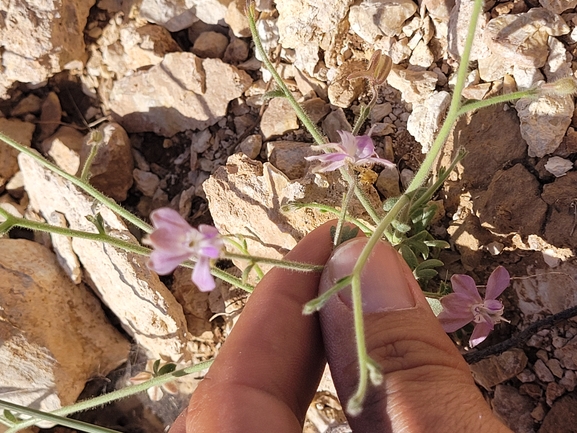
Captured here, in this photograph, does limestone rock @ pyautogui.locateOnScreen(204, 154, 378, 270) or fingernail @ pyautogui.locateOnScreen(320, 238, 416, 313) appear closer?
fingernail @ pyautogui.locateOnScreen(320, 238, 416, 313)

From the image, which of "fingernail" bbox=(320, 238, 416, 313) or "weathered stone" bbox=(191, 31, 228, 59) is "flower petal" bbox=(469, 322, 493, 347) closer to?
"fingernail" bbox=(320, 238, 416, 313)

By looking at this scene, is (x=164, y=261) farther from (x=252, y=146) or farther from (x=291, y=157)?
(x=252, y=146)

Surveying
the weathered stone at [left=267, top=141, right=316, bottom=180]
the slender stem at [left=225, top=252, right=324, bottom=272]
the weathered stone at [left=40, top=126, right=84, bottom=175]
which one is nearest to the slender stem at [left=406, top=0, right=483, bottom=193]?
the slender stem at [left=225, top=252, right=324, bottom=272]

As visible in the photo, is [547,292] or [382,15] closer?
[547,292]

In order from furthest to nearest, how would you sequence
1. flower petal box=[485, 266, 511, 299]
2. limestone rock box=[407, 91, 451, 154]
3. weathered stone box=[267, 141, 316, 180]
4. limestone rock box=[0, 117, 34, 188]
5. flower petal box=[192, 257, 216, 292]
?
limestone rock box=[0, 117, 34, 188] → weathered stone box=[267, 141, 316, 180] → limestone rock box=[407, 91, 451, 154] → flower petal box=[485, 266, 511, 299] → flower petal box=[192, 257, 216, 292]

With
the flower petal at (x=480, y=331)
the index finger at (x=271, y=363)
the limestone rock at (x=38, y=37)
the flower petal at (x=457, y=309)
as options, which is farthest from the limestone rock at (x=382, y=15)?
the limestone rock at (x=38, y=37)

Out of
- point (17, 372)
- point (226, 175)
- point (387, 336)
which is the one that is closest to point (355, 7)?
point (226, 175)

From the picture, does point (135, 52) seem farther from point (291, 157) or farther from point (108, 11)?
point (291, 157)

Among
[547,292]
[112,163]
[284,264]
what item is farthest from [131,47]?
[547,292]
